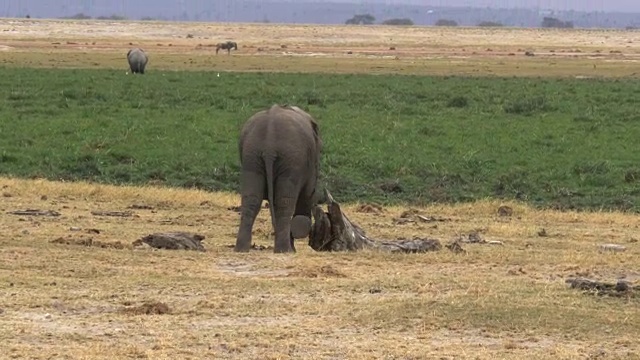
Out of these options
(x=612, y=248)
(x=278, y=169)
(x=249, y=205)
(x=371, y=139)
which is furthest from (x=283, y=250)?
(x=371, y=139)

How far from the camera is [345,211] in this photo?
1922cm

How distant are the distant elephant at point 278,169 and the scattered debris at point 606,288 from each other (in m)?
3.60

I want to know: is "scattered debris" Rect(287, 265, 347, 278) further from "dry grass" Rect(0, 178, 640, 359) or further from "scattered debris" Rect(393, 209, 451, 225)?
"scattered debris" Rect(393, 209, 451, 225)

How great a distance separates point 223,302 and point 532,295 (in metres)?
2.56

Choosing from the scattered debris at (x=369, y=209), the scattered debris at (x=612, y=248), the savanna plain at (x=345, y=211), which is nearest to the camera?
the savanna plain at (x=345, y=211)

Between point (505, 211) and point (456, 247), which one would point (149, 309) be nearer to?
point (456, 247)

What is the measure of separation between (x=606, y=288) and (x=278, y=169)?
4.15m

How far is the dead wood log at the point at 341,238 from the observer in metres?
14.2

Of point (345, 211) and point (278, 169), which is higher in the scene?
point (278, 169)

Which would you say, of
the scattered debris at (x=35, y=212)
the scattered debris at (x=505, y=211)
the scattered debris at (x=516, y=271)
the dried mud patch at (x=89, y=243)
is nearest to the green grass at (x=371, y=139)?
the scattered debris at (x=505, y=211)

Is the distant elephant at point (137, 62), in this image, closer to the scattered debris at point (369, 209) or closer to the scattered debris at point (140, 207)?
the scattered debris at point (369, 209)

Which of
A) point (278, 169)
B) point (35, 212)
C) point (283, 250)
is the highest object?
point (278, 169)

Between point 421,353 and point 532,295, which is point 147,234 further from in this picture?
point 421,353

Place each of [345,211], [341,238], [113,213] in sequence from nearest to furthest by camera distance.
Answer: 1. [341,238]
2. [113,213]
3. [345,211]
